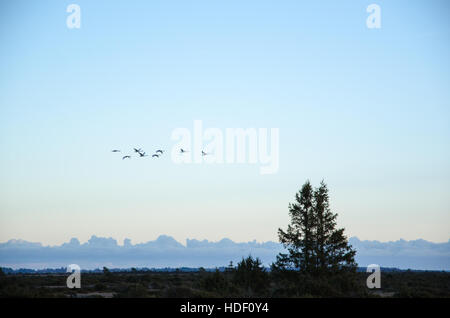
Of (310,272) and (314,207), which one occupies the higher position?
(314,207)

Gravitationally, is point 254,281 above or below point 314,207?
below

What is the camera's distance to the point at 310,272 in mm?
35500

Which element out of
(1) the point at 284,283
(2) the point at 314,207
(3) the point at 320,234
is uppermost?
(2) the point at 314,207
